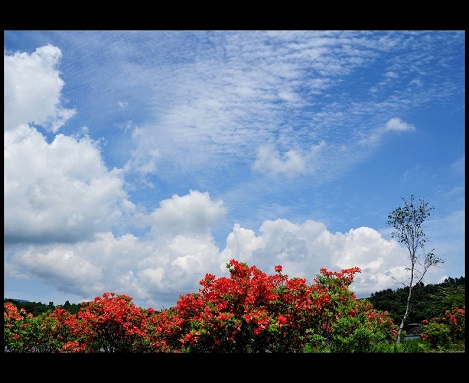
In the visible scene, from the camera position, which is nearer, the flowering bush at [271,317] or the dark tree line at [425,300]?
the flowering bush at [271,317]

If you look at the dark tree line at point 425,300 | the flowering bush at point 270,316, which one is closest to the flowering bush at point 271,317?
the flowering bush at point 270,316

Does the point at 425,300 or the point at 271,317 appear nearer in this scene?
the point at 271,317

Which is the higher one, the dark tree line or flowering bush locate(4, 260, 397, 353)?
the dark tree line

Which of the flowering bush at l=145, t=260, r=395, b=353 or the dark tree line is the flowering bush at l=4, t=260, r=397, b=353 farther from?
the dark tree line

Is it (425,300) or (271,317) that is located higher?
(425,300)

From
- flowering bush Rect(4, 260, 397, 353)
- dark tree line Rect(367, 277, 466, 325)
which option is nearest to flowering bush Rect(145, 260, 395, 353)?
flowering bush Rect(4, 260, 397, 353)

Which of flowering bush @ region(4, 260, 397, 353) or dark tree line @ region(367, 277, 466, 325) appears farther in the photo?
dark tree line @ region(367, 277, 466, 325)

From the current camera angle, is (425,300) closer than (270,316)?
No

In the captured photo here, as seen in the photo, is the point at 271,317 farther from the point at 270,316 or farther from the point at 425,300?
the point at 425,300

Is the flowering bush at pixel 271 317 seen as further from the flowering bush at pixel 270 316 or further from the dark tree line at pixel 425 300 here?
the dark tree line at pixel 425 300

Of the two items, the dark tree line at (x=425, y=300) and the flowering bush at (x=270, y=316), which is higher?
the dark tree line at (x=425, y=300)

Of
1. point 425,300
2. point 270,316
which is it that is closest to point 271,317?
→ point 270,316
